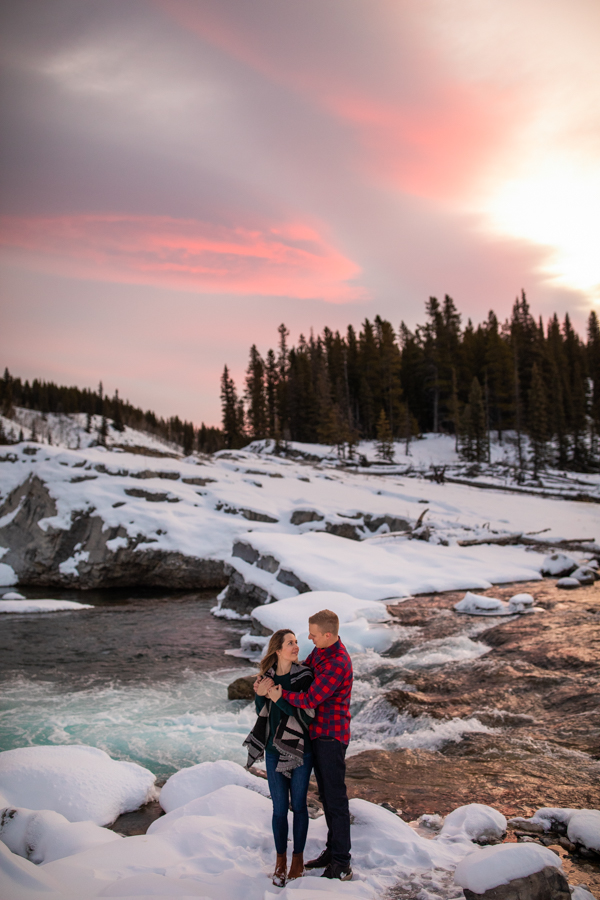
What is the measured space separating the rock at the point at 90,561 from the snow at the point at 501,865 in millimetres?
19388

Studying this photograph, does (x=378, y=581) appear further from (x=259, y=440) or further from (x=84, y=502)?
(x=259, y=440)

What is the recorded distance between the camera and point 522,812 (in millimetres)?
4488

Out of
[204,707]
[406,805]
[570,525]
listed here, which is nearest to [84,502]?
[204,707]

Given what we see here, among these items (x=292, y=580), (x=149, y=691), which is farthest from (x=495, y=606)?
(x=149, y=691)

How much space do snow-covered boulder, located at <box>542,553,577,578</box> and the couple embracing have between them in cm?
1646

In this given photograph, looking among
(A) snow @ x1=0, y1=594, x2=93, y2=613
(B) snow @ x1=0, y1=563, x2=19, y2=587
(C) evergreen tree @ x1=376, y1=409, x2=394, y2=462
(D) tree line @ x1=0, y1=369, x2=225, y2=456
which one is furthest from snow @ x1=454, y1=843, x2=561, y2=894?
(D) tree line @ x1=0, y1=369, x2=225, y2=456

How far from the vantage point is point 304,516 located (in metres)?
24.2

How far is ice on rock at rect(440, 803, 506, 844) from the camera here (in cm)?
399

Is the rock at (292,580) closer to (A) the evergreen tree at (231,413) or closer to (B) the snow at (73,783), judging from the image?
(B) the snow at (73,783)

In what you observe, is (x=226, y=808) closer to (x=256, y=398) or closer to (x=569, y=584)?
(x=569, y=584)

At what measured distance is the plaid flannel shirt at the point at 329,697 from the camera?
3469mm

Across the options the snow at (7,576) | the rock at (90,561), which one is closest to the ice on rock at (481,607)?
the rock at (90,561)

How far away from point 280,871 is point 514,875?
155 centimetres

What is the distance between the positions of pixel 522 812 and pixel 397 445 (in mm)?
53573
